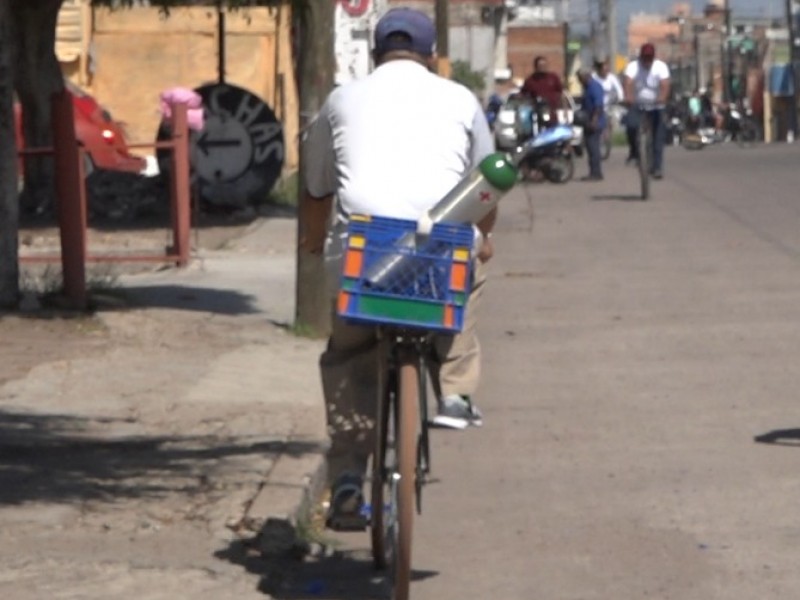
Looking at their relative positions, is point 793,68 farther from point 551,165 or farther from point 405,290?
point 405,290

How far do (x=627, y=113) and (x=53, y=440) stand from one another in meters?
18.0

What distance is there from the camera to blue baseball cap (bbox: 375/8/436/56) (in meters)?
6.41

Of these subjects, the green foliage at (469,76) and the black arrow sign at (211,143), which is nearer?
the black arrow sign at (211,143)

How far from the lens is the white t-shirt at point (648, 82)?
24.1 m

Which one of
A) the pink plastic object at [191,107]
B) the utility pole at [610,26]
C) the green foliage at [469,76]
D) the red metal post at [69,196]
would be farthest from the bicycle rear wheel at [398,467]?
the utility pole at [610,26]

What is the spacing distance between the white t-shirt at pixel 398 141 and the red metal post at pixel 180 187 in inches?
359

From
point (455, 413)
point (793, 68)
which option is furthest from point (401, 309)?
point (793, 68)

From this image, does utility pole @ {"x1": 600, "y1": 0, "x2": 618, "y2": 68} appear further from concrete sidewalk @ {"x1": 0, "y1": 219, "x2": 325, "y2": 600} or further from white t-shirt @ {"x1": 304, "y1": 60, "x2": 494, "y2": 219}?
white t-shirt @ {"x1": 304, "y1": 60, "x2": 494, "y2": 219}

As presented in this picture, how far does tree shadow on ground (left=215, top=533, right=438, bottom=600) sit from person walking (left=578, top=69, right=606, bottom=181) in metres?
21.5

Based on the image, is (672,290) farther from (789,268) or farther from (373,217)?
(373,217)

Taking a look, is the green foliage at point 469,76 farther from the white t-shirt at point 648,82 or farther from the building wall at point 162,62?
the white t-shirt at point 648,82

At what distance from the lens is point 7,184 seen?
1252cm

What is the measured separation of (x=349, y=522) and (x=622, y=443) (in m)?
2.78

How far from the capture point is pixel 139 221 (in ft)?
66.7
